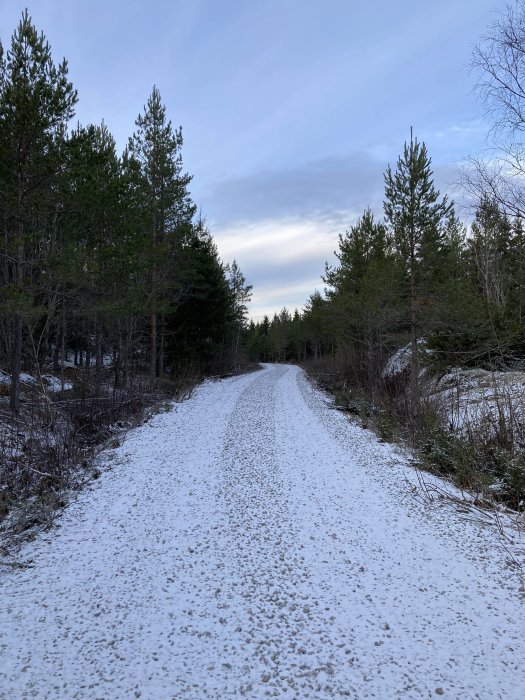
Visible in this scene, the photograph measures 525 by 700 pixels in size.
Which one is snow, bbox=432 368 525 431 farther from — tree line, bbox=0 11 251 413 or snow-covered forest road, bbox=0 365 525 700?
tree line, bbox=0 11 251 413

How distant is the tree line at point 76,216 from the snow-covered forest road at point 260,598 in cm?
438

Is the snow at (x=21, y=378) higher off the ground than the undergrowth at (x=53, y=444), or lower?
higher

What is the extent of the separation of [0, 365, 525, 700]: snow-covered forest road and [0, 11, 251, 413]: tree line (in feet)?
14.4

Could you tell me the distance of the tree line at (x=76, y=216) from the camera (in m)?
7.91

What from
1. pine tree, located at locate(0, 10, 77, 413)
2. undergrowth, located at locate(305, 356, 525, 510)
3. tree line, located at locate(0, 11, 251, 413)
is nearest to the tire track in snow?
undergrowth, located at locate(305, 356, 525, 510)

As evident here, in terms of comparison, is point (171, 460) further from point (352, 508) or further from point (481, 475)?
point (481, 475)

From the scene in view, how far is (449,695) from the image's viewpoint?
194 centimetres

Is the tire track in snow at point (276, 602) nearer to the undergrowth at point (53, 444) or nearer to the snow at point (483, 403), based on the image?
the undergrowth at point (53, 444)

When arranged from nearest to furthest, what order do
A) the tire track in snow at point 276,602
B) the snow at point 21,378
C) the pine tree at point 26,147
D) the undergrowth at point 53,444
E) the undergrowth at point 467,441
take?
the tire track in snow at point 276,602 → the undergrowth at point 53,444 → the undergrowth at point 467,441 → the pine tree at point 26,147 → the snow at point 21,378

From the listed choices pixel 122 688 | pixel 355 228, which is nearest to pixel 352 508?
pixel 122 688

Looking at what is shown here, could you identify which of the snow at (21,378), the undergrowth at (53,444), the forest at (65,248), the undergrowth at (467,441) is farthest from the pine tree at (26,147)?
the undergrowth at (467,441)

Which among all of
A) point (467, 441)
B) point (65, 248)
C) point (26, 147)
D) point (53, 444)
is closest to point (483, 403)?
point (467, 441)

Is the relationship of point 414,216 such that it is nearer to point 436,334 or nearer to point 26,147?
point 436,334

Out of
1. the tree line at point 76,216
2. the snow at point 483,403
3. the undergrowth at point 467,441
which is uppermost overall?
the tree line at point 76,216
